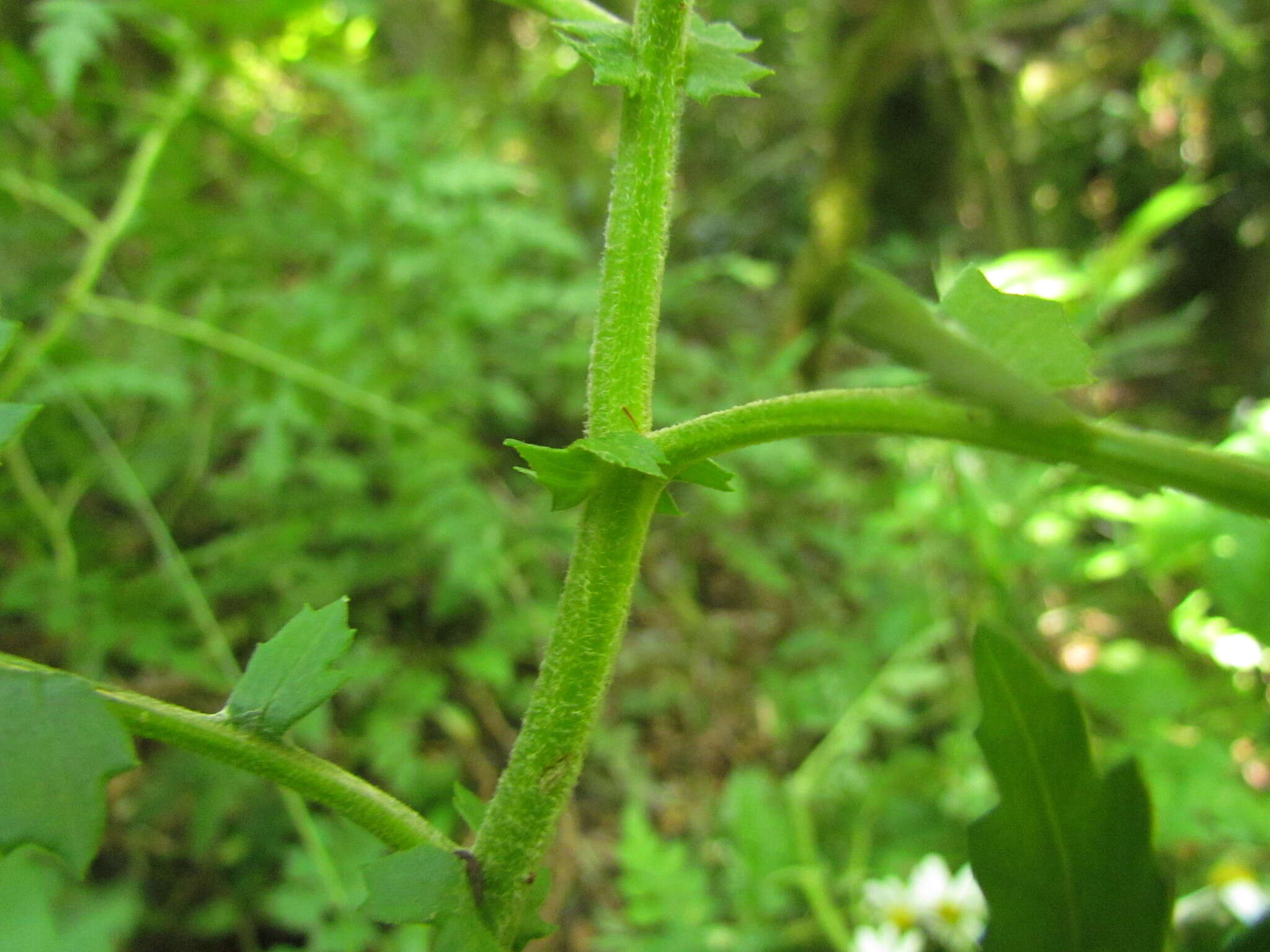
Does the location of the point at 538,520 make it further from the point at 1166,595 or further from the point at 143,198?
the point at 1166,595

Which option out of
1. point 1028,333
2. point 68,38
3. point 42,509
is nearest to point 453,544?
point 42,509

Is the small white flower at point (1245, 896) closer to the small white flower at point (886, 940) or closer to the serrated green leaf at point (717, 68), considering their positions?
the small white flower at point (886, 940)

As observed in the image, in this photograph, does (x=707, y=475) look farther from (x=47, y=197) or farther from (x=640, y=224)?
(x=47, y=197)

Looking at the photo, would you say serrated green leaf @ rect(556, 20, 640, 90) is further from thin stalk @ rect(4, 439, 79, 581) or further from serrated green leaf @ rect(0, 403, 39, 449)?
thin stalk @ rect(4, 439, 79, 581)

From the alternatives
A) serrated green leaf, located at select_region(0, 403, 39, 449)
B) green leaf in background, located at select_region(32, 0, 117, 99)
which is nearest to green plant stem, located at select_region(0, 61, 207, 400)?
green leaf in background, located at select_region(32, 0, 117, 99)

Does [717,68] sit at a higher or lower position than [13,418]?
higher

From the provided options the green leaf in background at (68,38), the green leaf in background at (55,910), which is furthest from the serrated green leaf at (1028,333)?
the green leaf in background at (68,38)

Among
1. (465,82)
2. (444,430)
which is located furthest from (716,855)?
(465,82)
